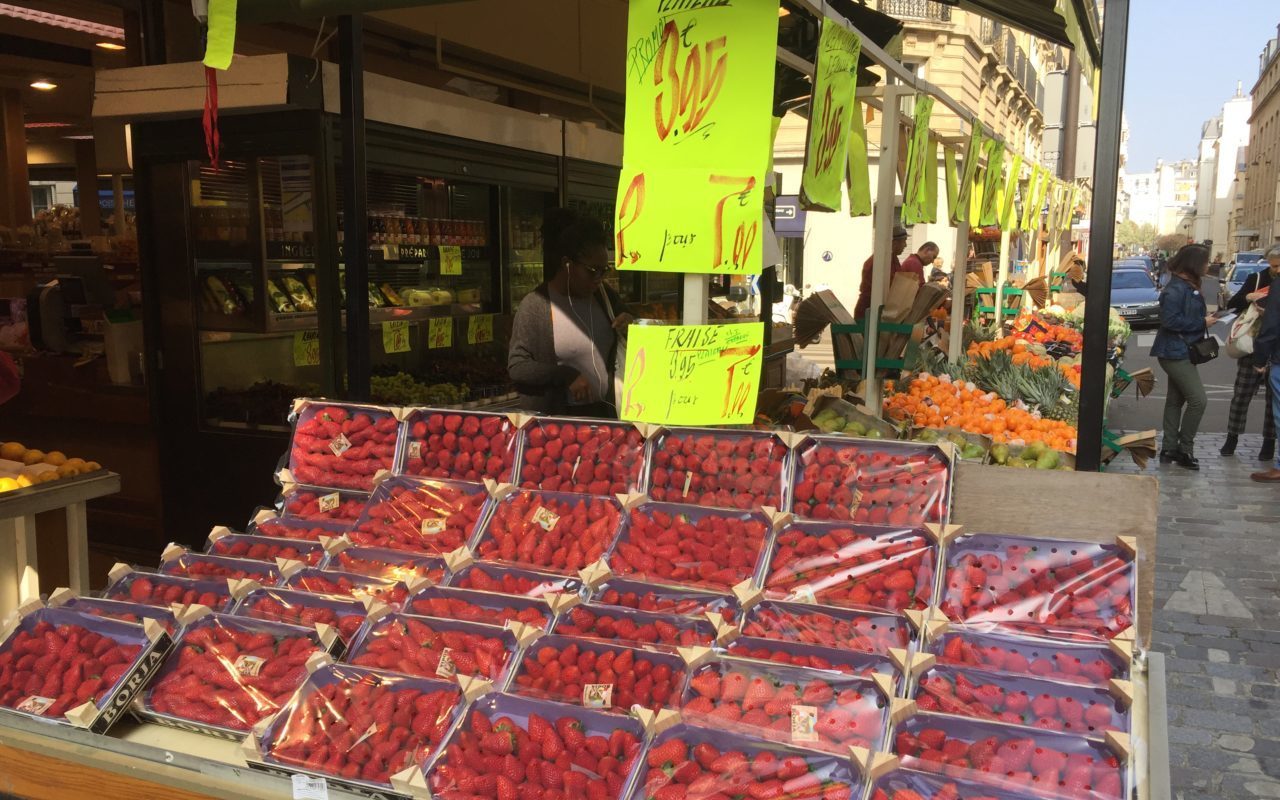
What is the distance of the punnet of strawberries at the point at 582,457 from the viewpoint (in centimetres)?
296

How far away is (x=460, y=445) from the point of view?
3.18 meters

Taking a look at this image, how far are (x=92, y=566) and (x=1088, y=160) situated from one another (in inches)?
662

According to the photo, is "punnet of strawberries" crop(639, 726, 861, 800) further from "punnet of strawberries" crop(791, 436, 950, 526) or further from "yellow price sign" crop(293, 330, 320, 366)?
"yellow price sign" crop(293, 330, 320, 366)

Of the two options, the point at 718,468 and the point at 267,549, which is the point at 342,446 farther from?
the point at 718,468

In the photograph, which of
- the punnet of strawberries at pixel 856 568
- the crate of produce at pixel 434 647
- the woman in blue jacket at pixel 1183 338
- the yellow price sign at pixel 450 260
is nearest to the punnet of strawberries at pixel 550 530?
the crate of produce at pixel 434 647

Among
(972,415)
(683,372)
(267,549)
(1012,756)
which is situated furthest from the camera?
(972,415)

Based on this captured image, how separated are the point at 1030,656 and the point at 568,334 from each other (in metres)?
2.69

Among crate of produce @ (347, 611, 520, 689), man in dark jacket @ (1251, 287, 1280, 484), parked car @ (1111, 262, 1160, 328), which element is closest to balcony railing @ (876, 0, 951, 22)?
parked car @ (1111, 262, 1160, 328)

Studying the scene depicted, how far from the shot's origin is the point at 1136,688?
2.22m

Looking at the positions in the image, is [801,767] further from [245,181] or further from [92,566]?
[92,566]

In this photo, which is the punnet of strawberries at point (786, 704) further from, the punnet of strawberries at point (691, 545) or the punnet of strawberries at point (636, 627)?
the punnet of strawberries at point (691, 545)

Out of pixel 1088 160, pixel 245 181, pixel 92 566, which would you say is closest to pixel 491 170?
pixel 245 181

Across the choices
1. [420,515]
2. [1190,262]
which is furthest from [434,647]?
[1190,262]

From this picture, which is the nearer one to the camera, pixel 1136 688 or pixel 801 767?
pixel 801 767
